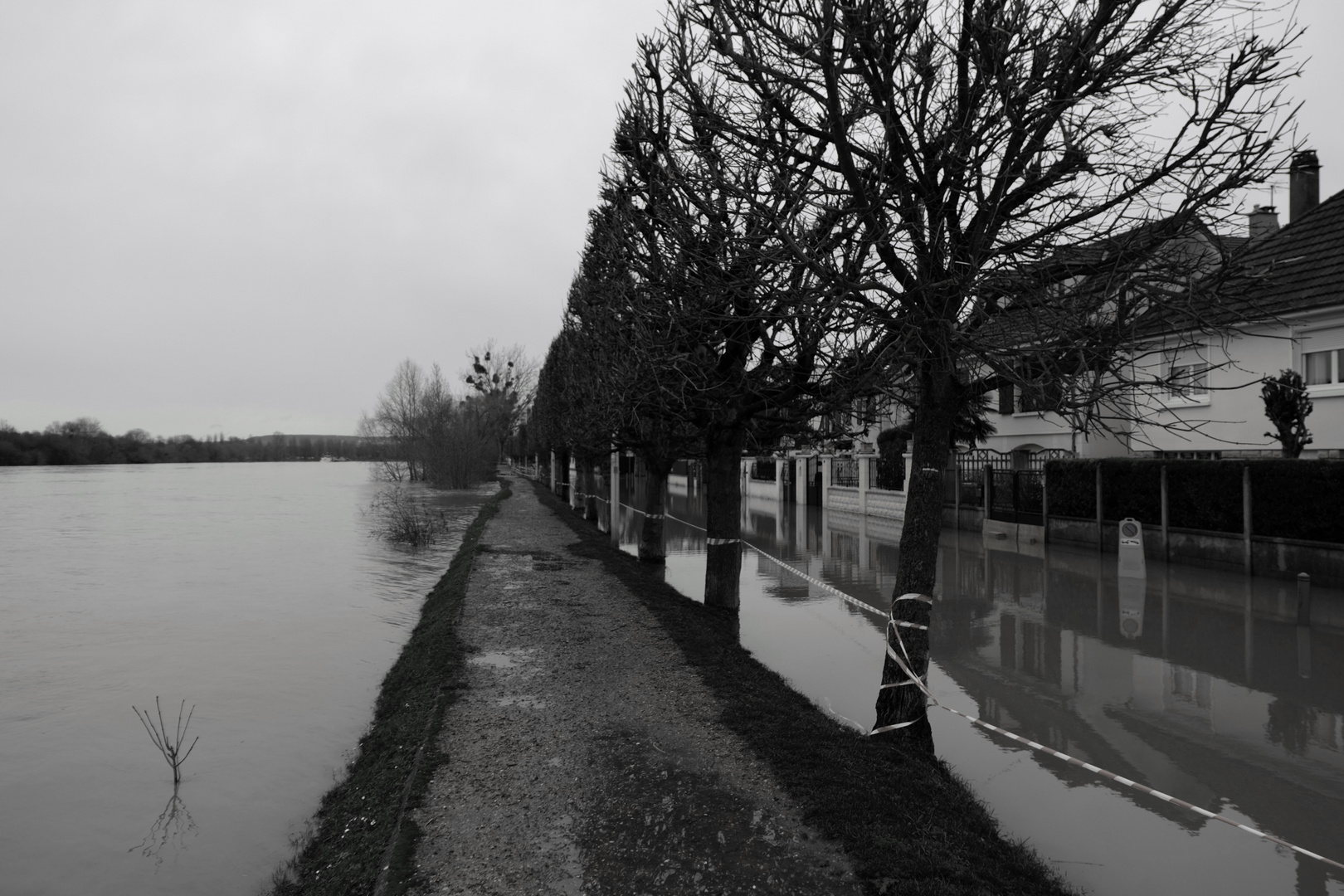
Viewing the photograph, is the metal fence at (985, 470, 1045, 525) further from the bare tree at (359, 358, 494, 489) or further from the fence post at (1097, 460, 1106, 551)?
the bare tree at (359, 358, 494, 489)

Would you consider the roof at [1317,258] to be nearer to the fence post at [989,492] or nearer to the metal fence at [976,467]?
the metal fence at [976,467]

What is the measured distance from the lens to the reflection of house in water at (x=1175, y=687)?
562 centimetres

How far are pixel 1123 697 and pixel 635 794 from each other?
219 inches

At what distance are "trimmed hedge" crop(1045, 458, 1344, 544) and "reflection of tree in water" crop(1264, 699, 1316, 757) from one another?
304 inches

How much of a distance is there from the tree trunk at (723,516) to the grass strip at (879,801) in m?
2.61

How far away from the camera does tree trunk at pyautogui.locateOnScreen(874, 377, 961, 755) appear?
570 centimetres

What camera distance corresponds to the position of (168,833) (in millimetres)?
5461

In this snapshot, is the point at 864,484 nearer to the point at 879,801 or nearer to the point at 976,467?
the point at 976,467

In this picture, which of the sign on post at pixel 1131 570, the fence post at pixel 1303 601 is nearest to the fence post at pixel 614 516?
the sign on post at pixel 1131 570

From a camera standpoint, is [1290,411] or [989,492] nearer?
[1290,411]

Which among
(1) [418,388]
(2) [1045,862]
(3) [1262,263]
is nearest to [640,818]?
(2) [1045,862]

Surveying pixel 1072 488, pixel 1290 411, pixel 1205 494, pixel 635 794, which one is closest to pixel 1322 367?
pixel 1290 411

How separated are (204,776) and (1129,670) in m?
9.12

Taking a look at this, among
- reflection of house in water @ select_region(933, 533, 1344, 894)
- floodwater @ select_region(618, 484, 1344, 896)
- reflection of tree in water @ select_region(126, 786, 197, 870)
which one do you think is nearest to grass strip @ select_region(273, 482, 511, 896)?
reflection of tree in water @ select_region(126, 786, 197, 870)
